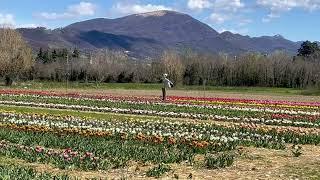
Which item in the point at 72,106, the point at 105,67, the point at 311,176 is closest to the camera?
the point at 311,176

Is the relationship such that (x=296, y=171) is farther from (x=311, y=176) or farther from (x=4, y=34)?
(x=4, y=34)

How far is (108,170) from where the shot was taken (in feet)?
42.8

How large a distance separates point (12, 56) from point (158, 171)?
81676 millimetres

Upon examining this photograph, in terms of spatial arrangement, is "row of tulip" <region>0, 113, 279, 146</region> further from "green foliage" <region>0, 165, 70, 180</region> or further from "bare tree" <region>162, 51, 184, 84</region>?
"bare tree" <region>162, 51, 184, 84</region>

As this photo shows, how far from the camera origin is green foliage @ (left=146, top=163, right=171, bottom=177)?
12.4 metres

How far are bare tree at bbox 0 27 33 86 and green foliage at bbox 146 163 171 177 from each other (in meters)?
77.9

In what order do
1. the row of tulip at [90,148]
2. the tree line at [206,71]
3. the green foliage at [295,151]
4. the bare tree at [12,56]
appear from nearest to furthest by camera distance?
the row of tulip at [90,148]
the green foliage at [295,151]
the bare tree at [12,56]
the tree line at [206,71]

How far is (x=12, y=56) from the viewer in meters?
90.1

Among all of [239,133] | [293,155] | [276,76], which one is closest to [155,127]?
[239,133]

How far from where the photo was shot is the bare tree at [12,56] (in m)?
87.8

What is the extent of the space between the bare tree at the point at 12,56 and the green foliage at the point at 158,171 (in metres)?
77.9

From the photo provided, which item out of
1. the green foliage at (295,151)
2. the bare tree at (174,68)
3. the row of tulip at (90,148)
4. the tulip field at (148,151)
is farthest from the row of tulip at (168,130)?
the bare tree at (174,68)

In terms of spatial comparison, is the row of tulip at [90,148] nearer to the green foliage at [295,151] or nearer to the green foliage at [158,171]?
the green foliage at [158,171]

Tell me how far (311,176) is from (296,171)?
620 millimetres
